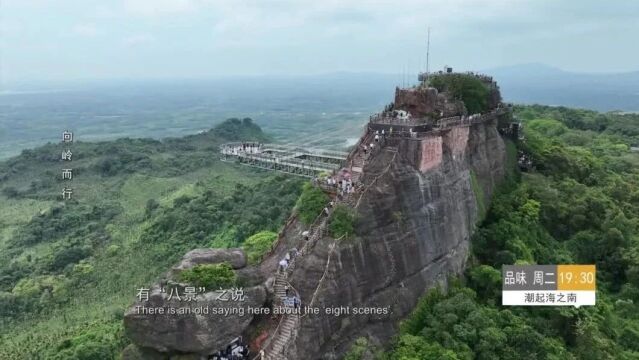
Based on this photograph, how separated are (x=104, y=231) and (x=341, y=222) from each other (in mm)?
47570

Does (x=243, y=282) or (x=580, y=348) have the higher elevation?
(x=243, y=282)

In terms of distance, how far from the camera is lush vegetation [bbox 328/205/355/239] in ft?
85.1

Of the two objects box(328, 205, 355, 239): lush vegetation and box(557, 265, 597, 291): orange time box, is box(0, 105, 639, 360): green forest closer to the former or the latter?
box(328, 205, 355, 239): lush vegetation

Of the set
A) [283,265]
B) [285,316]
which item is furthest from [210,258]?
[285,316]

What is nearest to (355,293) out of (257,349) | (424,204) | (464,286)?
(257,349)

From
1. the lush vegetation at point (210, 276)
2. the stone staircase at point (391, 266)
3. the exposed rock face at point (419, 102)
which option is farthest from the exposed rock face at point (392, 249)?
the lush vegetation at point (210, 276)

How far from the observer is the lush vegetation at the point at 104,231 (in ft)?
139

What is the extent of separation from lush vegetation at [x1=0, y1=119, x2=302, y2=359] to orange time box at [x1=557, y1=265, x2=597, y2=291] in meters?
20.0

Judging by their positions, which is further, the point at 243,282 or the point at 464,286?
the point at 464,286

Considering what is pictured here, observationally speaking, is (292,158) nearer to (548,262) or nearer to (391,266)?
(548,262)

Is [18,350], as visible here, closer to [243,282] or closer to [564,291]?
[243,282]

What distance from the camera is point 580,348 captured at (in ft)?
99.6

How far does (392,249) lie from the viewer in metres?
27.7

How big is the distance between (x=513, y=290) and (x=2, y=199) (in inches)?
3300
